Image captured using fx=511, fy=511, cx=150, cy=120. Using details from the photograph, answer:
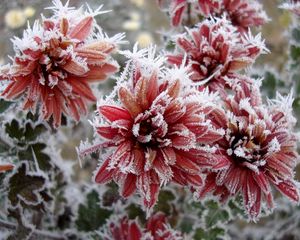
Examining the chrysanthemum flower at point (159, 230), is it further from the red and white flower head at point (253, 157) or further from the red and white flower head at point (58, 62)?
the red and white flower head at point (58, 62)

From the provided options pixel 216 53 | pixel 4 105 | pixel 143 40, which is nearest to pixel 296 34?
pixel 216 53

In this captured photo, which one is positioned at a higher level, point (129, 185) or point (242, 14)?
point (242, 14)

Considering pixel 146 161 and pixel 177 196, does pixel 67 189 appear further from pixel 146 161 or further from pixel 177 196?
pixel 146 161

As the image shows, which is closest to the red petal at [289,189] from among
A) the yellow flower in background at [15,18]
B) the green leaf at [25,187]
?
the green leaf at [25,187]

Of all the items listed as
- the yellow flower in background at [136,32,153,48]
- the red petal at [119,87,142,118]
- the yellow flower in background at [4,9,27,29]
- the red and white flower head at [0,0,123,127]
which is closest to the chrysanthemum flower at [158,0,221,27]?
the red and white flower head at [0,0,123,127]

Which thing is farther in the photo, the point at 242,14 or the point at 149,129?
the point at 242,14

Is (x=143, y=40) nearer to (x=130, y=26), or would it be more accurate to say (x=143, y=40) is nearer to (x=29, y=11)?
(x=130, y=26)

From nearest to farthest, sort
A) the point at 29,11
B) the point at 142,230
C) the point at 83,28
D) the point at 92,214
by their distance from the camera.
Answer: the point at 83,28 → the point at 142,230 → the point at 92,214 → the point at 29,11

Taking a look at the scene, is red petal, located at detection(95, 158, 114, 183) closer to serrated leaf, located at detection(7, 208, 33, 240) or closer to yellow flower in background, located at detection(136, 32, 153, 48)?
serrated leaf, located at detection(7, 208, 33, 240)
